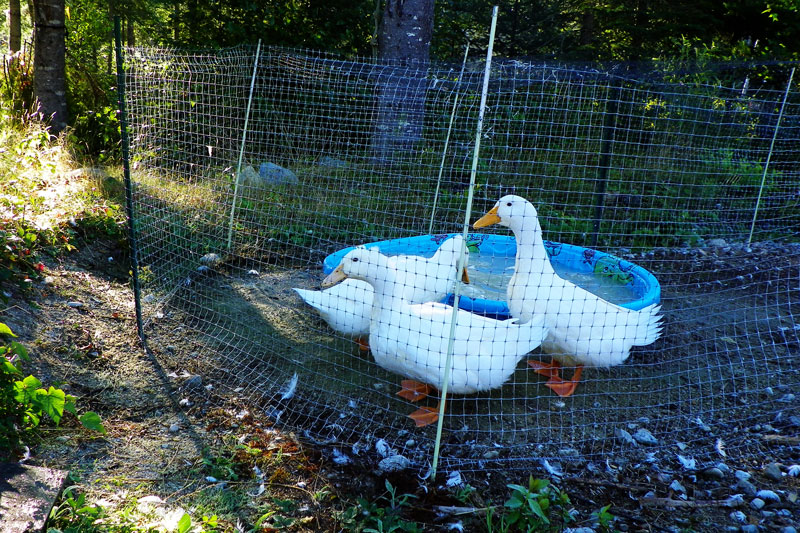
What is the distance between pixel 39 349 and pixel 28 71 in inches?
207

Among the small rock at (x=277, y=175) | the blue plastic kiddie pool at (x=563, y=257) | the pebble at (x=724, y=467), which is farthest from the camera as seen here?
the small rock at (x=277, y=175)

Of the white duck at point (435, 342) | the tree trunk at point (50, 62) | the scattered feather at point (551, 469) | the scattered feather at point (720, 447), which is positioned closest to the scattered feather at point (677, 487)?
the scattered feather at point (720, 447)

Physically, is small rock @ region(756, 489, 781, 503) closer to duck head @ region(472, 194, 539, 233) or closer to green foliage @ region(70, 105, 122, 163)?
duck head @ region(472, 194, 539, 233)

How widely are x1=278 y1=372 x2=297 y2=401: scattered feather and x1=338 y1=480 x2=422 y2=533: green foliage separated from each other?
0.94 metres

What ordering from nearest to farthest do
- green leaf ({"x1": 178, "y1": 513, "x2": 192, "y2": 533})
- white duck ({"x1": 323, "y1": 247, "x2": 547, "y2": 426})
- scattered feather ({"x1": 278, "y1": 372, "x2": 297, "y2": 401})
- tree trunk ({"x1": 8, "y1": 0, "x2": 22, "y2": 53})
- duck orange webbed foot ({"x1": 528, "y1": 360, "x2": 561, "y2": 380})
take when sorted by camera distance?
green leaf ({"x1": 178, "y1": 513, "x2": 192, "y2": 533}), white duck ({"x1": 323, "y1": 247, "x2": 547, "y2": 426}), scattered feather ({"x1": 278, "y1": 372, "x2": 297, "y2": 401}), duck orange webbed foot ({"x1": 528, "y1": 360, "x2": 561, "y2": 380}), tree trunk ({"x1": 8, "y1": 0, "x2": 22, "y2": 53})

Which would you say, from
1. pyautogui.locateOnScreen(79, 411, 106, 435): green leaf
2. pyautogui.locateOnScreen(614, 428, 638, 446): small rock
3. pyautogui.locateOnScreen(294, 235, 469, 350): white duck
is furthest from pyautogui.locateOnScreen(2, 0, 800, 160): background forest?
pyautogui.locateOnScreen(614, 428, 638, 446): small rock

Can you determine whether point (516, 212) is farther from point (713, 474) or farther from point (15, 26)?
point (15, 26)

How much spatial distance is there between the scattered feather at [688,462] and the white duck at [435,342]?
92cm

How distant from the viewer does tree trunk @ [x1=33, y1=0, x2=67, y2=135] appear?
655cm

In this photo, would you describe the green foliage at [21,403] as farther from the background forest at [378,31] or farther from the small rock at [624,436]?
the background forest at [378,31]

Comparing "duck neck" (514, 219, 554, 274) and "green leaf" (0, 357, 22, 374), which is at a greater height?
"duck neck" (514, 219, 554, 274)

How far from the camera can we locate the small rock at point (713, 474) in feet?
9.32

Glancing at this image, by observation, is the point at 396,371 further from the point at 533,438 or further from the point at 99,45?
the point at 99,45

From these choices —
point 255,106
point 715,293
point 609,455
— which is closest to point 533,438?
point 609,455
